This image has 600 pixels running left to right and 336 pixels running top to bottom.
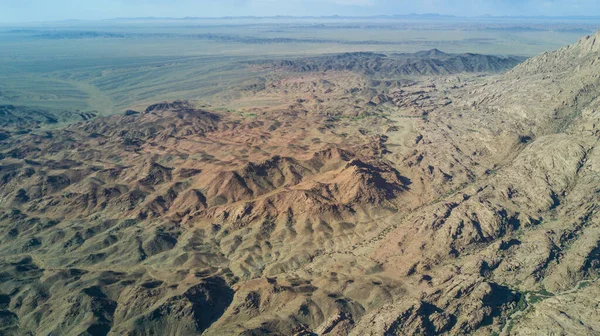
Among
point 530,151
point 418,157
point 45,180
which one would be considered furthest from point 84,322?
point 530,151

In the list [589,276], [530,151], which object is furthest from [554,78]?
[589,276]

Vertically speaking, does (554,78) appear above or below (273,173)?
above

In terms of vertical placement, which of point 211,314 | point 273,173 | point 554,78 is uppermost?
point 554,78

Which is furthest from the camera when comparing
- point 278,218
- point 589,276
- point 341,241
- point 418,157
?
point 418,157

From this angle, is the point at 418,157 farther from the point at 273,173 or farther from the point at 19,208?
the point at 19,208

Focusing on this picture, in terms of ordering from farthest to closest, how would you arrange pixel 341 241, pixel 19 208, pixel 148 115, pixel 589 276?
pixel 148 115 → pixel 19 208 → pixel 341 241 → pixel 589 276

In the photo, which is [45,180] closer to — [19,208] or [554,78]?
[19,208]

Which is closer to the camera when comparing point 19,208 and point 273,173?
point 19,208
